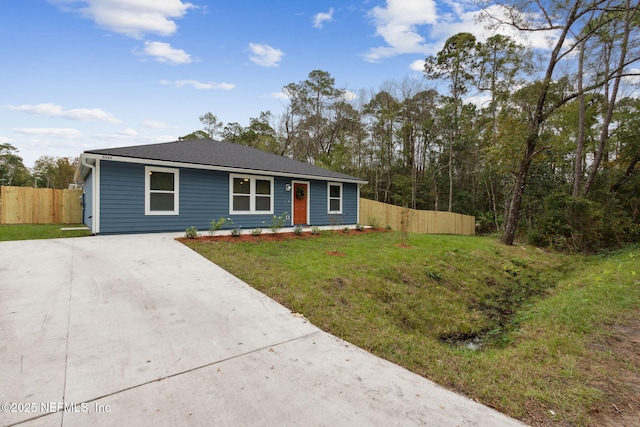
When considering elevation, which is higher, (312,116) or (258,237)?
(312,116)

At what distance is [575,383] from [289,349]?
2.27m

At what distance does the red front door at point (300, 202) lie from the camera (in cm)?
1062

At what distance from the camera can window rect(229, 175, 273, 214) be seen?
925cm

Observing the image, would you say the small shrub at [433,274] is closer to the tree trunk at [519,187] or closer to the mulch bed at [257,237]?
the mulch bed at [257,237]

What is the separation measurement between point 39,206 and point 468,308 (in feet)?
47.9

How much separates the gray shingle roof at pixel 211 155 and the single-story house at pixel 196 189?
23 millimetres

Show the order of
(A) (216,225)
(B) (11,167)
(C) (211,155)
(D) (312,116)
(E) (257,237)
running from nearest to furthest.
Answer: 1. (A) (216,225)
2. (E) (257,237)
3. (C) (211,155)
4. (D) (312,116)
5. (B) (11,167)

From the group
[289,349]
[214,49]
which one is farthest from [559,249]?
[214,49]

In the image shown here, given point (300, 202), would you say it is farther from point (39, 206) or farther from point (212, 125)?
point (212, 125)

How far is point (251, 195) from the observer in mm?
9555

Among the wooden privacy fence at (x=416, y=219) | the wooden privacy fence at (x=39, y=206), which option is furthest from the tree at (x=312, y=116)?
the wooden privacy fence at (x=39, y=206)

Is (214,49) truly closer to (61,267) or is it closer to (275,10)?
(275,10)

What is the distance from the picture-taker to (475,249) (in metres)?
8.48

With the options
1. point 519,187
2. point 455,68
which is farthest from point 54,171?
point 519,187
